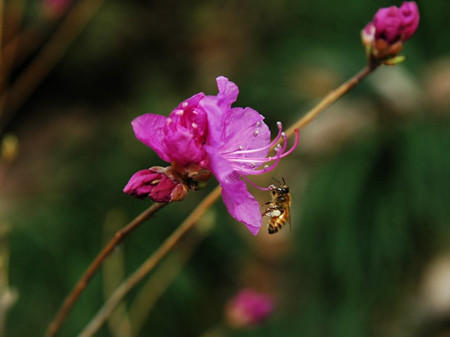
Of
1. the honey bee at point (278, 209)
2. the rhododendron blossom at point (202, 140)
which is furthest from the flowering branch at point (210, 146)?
the honey bee at point (278, 209)

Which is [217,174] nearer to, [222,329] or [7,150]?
[7,150]

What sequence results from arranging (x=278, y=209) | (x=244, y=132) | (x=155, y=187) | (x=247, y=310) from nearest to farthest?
(x=155, y=187) < (x=244, y=132) < (x=278, y=209) < (x=247, y=310)

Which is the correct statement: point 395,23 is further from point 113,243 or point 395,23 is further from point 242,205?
point 113,243

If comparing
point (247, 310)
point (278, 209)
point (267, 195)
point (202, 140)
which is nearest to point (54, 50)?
point (267, 195)

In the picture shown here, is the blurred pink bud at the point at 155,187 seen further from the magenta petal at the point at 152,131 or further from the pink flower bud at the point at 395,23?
the pink flower bud at the point at 395,23

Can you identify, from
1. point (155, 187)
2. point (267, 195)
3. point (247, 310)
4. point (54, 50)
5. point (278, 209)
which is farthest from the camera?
point (54, 50)

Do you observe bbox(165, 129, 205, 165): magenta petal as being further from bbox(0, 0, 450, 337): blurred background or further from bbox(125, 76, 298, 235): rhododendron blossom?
bbox(0, 0, 450, 337): blurred background

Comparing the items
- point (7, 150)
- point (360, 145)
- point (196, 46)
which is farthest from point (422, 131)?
point (196, 46)
